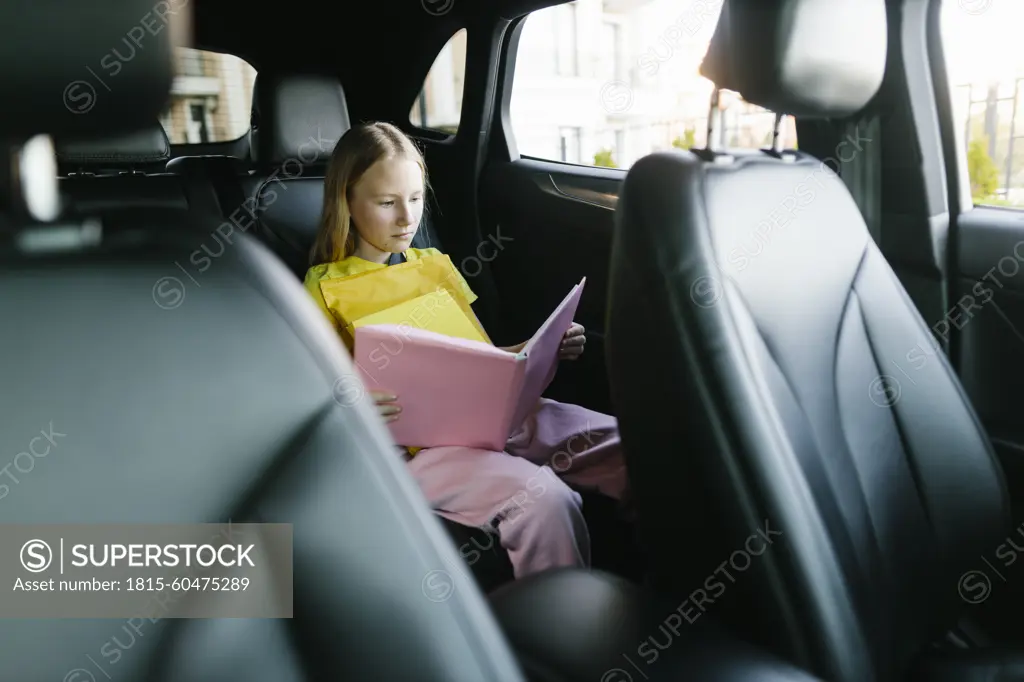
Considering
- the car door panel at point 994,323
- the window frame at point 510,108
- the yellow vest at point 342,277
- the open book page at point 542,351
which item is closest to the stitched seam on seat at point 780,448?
the open book page at point 542,351

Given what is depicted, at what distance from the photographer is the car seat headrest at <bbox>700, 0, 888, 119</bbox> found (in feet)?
3.41

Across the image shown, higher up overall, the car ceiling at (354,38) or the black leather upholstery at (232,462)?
the car ceiling at (354,38)

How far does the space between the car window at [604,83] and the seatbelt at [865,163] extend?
0.12 metres

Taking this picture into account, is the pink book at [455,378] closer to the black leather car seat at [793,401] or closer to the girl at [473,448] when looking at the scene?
the girl at [473,448]

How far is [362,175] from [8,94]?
128 centimetres

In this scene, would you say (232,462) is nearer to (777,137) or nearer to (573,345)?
(777,137)

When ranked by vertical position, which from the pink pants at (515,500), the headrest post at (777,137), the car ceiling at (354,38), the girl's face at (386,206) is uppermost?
the car ceiling at (354,38)

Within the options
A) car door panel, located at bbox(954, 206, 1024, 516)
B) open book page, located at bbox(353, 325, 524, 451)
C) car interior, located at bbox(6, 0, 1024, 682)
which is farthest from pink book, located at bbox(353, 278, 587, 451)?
car door panel, located at bbox(954, 206, 1024, 516)

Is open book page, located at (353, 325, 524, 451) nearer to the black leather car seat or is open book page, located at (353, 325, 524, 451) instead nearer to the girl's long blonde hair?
the black leather car seat

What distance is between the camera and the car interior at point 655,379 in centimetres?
55

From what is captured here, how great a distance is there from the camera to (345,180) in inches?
70.6

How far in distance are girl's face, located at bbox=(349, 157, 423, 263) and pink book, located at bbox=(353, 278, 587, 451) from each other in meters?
0.51

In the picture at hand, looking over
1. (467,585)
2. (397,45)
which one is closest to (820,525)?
(467,585)

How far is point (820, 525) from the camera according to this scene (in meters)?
0.84
